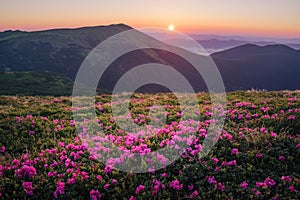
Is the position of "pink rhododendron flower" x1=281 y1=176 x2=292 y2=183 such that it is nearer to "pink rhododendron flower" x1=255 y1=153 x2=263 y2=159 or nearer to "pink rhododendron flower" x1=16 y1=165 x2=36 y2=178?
"pink rhododendron flower" x1=255 y1=153 x2=263 y2=159

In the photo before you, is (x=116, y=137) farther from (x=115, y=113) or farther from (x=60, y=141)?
(x=115, y=113)

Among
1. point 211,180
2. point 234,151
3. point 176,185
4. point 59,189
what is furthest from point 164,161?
point 59,189

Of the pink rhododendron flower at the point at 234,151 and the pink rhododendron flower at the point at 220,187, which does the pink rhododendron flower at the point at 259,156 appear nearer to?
the pink rhododendron flower at the point at 234,151

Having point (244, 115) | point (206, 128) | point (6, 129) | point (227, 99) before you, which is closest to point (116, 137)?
point (206, 128)

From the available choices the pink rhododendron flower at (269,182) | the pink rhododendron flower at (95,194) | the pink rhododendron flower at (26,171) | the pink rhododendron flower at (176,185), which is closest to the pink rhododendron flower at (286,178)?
the pink rhododendron flower at (269,182)

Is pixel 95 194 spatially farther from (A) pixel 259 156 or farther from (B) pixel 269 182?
(A) pixel 259 156

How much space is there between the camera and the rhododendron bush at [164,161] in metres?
8.24

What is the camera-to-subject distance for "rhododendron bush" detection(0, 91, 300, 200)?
8.24 meters

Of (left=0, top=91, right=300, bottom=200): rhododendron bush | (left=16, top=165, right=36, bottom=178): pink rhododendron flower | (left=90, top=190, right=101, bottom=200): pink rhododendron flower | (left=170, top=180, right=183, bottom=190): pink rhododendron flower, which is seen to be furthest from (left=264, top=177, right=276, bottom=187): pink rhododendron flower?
(left=16, top=165, right=36, bottom=178): pink rhododendron flower

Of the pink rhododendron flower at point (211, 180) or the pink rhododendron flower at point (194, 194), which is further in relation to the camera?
the pink rhododendron flower at point (211, 180)

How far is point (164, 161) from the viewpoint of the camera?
9.62 meters

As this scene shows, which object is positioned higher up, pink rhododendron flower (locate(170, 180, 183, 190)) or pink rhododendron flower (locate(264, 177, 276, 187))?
pink rhododendron flower (locate(264, 177, 276, 187))

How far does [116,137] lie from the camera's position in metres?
12.2

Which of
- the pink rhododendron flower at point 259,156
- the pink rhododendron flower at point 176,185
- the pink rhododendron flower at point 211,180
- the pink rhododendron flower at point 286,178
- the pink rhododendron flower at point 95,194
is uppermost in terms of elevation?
the pink rhododendron flower at point 259,156
